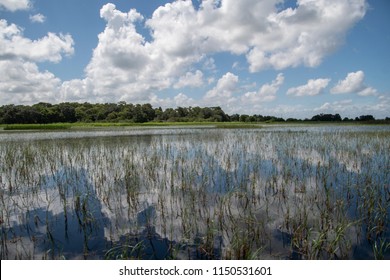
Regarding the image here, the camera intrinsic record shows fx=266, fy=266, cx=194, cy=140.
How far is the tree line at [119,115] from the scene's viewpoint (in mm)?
78812

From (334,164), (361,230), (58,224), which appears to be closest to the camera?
(361,230)

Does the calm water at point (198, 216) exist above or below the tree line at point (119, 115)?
below

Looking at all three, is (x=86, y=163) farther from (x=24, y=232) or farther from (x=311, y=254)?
(x=311, y=254)

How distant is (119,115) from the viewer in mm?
94562

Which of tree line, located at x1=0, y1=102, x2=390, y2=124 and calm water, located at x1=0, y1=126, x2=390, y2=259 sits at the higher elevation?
tree line, located at x1=0, y1=102, x2=390, y2=124

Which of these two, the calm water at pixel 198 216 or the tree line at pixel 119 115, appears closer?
the calm water at pixel 198 216

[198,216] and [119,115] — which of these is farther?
[119,115]

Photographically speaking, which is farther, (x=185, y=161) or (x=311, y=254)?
(x=185, y=161)

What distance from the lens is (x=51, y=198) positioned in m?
8.02

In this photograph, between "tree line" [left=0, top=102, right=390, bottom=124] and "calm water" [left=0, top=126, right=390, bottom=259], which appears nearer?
"calm water" [left=0, top=126, right=390, bottom=259]

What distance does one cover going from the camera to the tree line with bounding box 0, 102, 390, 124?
259 ft

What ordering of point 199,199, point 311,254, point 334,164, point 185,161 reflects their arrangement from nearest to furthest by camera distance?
point 311,254
point 199,199
point 334,164
point 185,161
